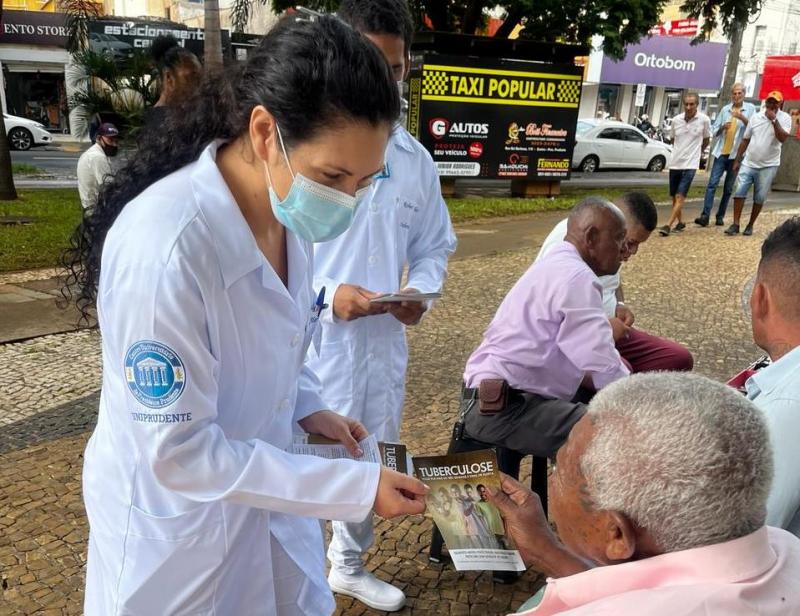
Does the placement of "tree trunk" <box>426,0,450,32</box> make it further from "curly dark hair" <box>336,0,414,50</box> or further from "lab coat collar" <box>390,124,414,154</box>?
"curly dark hair" <box>336,0,414,50</box>

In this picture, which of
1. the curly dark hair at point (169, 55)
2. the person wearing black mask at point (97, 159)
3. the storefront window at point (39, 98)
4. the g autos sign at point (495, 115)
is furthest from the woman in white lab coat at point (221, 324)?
the storefront window at point (39, 98)

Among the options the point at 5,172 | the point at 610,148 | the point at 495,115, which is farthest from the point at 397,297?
the point at 610,148

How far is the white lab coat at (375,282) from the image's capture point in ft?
7.82

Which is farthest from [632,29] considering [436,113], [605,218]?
[605,218]

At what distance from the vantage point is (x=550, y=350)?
2.69 meters

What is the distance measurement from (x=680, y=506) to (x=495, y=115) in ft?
37.6

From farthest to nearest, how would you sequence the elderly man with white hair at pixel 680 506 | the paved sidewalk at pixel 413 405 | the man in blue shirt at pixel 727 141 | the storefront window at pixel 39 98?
the storefront window at pixel 39 98, the man in blue shirt at pixel 727 141, the paved sidewalk at pixel 413 405, the elderly man with white hair at pixel 680 506

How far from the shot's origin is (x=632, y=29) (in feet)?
43.3

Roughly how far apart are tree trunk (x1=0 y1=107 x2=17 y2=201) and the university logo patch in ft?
31.8

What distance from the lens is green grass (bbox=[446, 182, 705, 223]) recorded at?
10625 mm

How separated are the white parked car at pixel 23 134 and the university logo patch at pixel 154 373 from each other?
21375mm

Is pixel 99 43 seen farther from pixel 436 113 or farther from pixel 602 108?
pixel 602 108

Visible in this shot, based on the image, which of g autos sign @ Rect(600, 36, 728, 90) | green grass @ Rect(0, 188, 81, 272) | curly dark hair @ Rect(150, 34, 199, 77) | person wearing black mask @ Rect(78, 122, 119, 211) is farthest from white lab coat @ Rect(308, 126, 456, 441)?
g autos sign @ Rect(600, 36, 728, 90)

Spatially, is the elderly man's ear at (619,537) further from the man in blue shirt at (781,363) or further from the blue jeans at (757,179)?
the blue jeans at (757,179)
